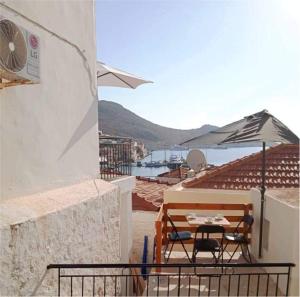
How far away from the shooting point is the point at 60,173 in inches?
158

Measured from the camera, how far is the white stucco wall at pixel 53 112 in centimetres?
314

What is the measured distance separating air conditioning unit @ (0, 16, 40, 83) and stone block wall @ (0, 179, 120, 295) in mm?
1216

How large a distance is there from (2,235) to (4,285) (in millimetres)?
421

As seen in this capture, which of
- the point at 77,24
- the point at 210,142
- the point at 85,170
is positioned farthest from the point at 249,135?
the point at 77,24

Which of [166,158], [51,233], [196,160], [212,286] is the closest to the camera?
[51,233]

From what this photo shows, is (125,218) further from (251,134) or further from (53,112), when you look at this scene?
(53,112)

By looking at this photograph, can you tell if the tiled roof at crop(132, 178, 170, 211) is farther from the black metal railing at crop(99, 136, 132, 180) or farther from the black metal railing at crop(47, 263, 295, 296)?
the black metal railing at crop(47, 263, 295, 296)

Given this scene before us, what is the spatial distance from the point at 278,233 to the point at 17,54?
490 cm

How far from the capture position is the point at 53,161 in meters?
3.83

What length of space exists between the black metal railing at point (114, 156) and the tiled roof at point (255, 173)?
269 cm

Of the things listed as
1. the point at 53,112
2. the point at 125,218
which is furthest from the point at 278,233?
the point at 53,112

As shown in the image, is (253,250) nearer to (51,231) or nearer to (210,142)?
(210,142)

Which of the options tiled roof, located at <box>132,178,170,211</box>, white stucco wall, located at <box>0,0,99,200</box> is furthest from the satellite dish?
white stucco wall, located at <box>0,0,99,200</box>

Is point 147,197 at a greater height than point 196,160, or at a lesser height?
lesser
